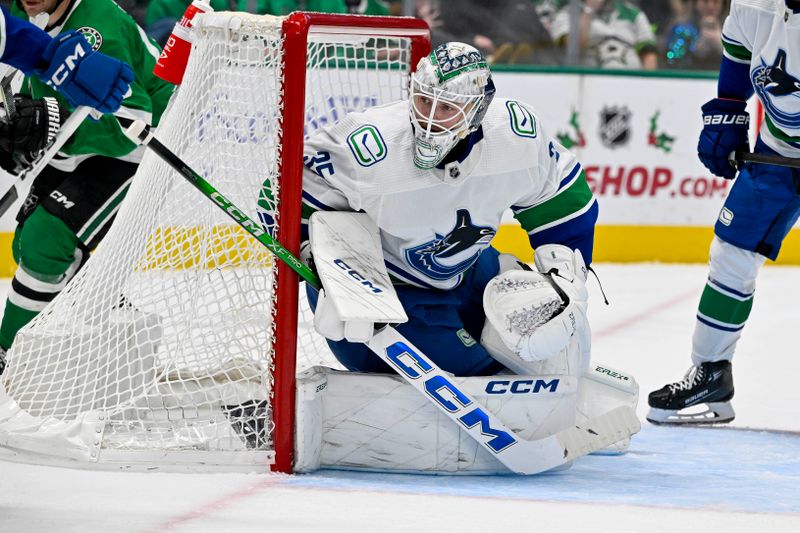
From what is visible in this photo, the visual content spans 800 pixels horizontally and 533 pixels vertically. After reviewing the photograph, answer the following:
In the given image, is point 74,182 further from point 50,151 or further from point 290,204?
point 290,204

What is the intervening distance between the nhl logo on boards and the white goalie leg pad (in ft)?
10.7

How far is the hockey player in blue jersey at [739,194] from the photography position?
3.04m

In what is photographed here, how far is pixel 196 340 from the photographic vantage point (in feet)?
8.75

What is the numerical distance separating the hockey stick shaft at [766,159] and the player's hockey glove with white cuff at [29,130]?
1.58m

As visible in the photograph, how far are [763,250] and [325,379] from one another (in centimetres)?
120

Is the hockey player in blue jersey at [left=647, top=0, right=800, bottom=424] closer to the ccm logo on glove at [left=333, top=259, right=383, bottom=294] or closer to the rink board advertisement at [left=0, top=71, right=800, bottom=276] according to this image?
the ccm logo on glove at [left=333, top=259, right=383, bottom=294]

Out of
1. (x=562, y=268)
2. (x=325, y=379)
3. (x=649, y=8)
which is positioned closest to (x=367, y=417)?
(x=325, y=379)

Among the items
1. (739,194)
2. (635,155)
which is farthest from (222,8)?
(739,194)

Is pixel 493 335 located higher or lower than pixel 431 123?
lower

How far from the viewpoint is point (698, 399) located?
10.5 ft

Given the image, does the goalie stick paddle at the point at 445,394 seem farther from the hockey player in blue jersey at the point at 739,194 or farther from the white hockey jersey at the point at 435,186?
the hockey player in blue jersey at the point at 739,194

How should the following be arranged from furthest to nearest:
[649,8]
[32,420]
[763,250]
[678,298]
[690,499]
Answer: [649,8]
[678,298]
[763,250]
[32,420]
[690,499]

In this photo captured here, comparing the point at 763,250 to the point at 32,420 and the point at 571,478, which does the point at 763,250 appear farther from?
the point at 32,420

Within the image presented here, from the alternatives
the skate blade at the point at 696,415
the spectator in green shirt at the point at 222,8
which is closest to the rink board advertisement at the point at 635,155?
the spectator in green shirt at the point at 222,8
